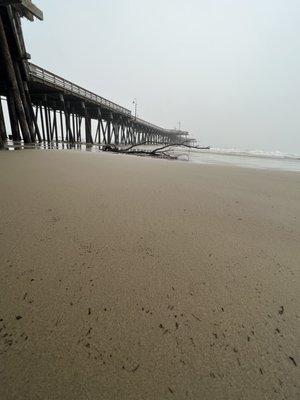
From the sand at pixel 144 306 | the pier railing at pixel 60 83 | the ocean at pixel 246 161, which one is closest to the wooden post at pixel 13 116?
the pier railing at pixel 60 83

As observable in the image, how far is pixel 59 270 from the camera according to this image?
1217mm

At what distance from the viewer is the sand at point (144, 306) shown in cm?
74

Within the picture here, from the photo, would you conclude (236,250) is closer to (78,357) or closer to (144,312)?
(144,312)

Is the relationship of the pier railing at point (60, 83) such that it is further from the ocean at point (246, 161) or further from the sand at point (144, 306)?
the sand at point (144, 306)

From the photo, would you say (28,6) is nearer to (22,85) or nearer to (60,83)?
(22,85)

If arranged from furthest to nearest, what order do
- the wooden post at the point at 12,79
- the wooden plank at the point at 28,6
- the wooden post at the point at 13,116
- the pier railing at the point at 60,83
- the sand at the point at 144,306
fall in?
the pier railing at the point at 60,83
the wooden post at the point at 13,116
the wooden post at the point at 12,79
the wooden plank at the point at 28,6
the sand at the point at 144,306

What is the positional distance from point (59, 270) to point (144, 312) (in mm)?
495

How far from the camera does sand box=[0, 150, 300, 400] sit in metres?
0.74

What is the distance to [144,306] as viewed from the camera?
1.04m

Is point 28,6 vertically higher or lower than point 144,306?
higher

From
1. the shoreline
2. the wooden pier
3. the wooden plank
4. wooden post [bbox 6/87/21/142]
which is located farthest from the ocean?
the wooden plank

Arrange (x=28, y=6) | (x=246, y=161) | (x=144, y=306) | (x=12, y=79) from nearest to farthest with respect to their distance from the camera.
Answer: (x=144, y=306), (x=28, y=6), (x=12, y=79), (x=246, y=161)

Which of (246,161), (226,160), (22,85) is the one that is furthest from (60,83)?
(246,161)

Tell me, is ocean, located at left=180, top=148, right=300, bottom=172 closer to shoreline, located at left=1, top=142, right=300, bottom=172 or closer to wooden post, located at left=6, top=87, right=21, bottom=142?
shoreline, located at left=1, top=142, right=300, bottom=172
